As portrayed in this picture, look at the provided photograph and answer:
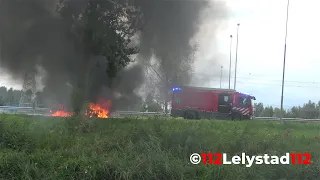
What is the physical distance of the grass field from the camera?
6027 millimetres

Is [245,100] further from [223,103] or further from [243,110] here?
[223,103]

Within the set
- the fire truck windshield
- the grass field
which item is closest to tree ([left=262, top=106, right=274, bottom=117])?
the fire truck windshield

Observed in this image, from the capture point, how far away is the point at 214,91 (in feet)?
83.9

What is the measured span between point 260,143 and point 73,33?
12.2 meters

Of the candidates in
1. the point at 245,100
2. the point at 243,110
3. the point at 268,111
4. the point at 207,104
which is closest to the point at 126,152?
the point at 207,104

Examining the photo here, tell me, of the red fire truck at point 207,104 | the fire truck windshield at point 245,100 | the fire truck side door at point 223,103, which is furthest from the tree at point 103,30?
the fire truck windshield at point 245,100

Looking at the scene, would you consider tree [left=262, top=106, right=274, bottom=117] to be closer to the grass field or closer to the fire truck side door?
the fire truck side door

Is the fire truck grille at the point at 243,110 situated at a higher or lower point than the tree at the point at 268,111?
lower

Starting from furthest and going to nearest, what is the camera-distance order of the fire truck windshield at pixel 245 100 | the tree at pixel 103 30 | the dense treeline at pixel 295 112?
the dense treeline at pixel 295 112
the fire truck windshield at pixel 245 100
the tree at pixel 103 30

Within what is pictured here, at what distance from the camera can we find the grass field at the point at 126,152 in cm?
603

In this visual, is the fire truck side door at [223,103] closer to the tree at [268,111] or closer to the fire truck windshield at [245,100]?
the fire truck windshield at [245,100]

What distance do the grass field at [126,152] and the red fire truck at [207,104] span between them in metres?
15.0

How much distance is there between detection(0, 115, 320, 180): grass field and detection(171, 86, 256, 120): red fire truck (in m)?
15.0

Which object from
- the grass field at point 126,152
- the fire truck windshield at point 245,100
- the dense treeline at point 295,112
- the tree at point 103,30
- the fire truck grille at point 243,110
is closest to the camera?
the grass field at point 126,152
